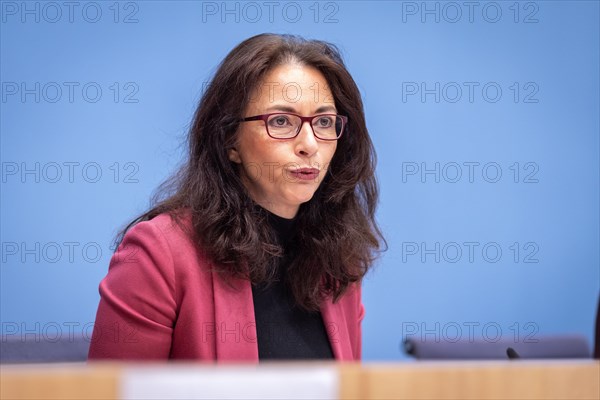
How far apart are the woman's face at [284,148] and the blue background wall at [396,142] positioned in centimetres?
76

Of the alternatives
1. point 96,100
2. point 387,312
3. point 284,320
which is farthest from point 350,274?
point 96,100

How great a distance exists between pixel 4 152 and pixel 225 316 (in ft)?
3.98

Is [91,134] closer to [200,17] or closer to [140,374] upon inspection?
[200,17]

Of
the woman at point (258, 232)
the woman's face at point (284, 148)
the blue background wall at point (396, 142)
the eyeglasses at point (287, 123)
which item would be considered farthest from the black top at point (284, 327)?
the blue background wall at point (396, 142)

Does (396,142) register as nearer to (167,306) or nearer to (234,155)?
(234,155)

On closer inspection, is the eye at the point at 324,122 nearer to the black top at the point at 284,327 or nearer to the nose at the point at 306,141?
the nose at the point at 306,141

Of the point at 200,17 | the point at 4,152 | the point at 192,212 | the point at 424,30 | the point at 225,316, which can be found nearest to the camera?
the point at 225,316

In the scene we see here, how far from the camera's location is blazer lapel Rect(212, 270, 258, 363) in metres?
1.29

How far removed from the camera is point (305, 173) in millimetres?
1480

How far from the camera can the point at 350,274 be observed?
1549 millimetres

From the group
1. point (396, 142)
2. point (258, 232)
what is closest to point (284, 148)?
point (258, 232)

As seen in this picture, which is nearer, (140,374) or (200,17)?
(140,374)

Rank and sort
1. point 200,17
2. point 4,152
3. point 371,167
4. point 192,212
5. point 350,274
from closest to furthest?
point 192,212 → point 350,274 → point 371,167 → point 4,152 → point 200,17

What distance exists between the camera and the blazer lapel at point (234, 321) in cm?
129
